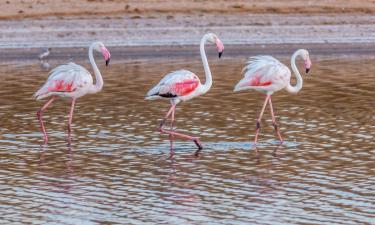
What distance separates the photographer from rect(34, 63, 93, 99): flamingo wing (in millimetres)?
15750

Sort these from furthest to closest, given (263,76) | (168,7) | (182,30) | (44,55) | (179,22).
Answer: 1. (168,7)
2. (179,22)
3. (182,30)
4. (44,55)
5. (263,76)

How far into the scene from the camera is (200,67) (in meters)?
25.2

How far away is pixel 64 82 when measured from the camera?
15750mm

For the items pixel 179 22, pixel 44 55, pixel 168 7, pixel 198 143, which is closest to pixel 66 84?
pixel 198 143

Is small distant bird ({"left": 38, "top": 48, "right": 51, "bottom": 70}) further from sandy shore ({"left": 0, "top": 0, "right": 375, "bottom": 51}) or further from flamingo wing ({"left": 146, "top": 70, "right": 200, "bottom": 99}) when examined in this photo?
flamingo wing ({"left": 146, "top": 70, "right": 200, "bottom": 99})

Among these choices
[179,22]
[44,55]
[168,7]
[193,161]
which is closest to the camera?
[193,161]

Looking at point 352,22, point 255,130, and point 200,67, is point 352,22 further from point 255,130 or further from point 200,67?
point 255,130

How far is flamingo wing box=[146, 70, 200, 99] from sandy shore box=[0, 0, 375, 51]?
1334 cm

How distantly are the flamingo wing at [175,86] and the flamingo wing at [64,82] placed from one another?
123 cm

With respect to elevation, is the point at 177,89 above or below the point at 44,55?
above

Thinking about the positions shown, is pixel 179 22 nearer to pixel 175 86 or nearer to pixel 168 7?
pixel 168 7

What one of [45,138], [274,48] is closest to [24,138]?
[45,138]

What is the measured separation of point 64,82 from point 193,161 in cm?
264

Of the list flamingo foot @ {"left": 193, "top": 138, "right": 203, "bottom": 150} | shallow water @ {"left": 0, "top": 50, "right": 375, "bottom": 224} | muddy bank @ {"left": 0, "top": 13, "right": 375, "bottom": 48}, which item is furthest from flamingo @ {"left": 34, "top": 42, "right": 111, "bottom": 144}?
muddy bank @ {"left": 0, "top": 13, "right": 375, "bottom": 48}
